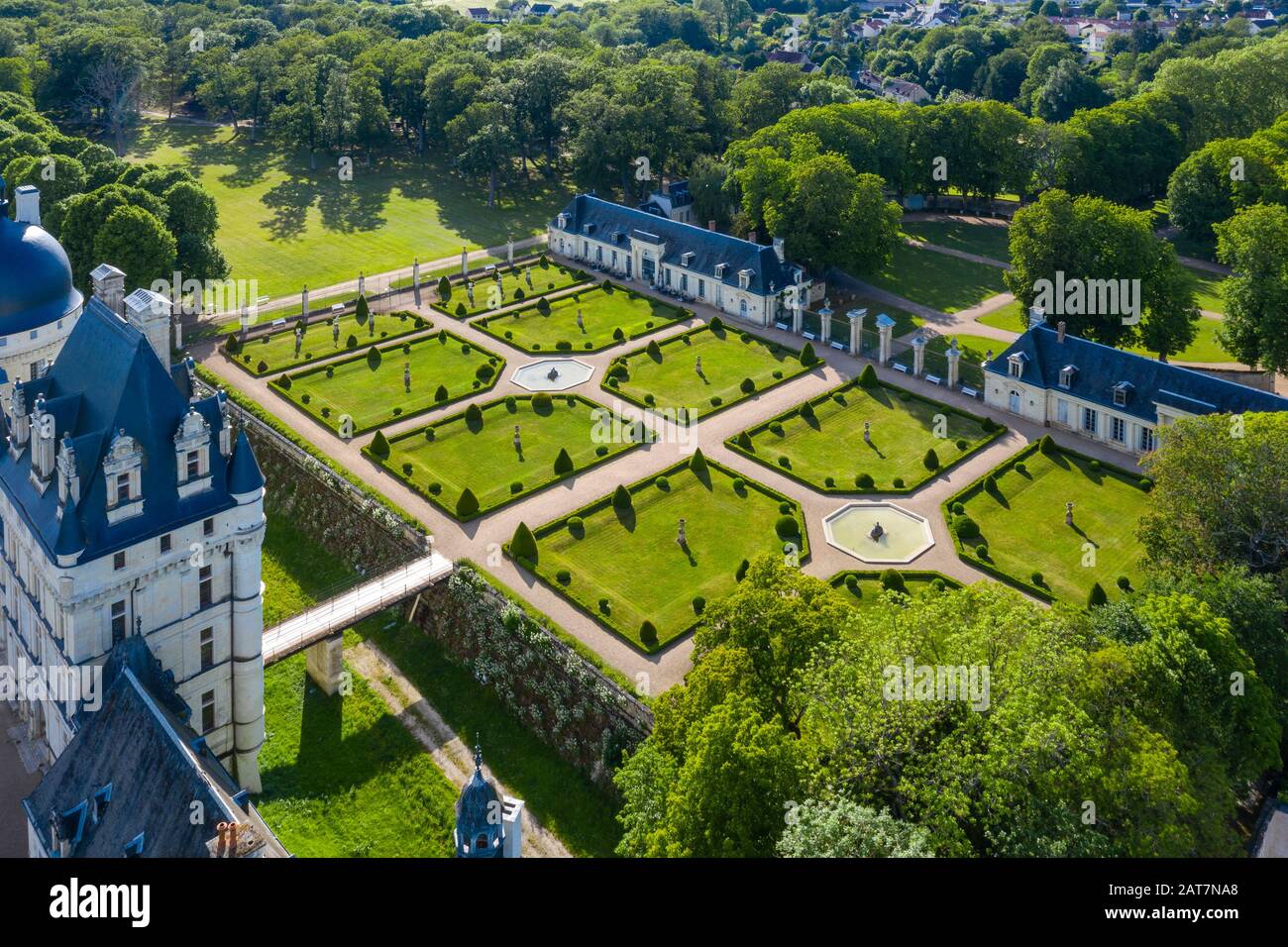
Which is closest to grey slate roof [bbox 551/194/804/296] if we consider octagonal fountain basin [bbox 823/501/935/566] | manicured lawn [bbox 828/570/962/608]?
octagonal fountain basin [bbox 823/501/935/566]

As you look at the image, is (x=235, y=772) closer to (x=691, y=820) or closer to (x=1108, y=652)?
(x=691, y=820)

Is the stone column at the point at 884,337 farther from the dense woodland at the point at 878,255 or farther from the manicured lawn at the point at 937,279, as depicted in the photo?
the manicured lawn at the point at 937,279

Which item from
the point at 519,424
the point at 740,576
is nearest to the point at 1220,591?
the point at 740,576

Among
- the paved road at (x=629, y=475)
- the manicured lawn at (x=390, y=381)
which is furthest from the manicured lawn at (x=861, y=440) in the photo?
the manicured lawn at (x=390, y=381)

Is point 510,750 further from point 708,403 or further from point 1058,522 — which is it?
point 1058,522

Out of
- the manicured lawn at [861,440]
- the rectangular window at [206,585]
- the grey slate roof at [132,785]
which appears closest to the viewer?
the grey slate roof at [132,785]

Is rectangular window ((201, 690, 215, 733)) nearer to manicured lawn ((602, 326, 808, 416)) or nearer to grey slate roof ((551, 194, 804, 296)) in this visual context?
manicured lawn ((602, 326, 808, 416))
